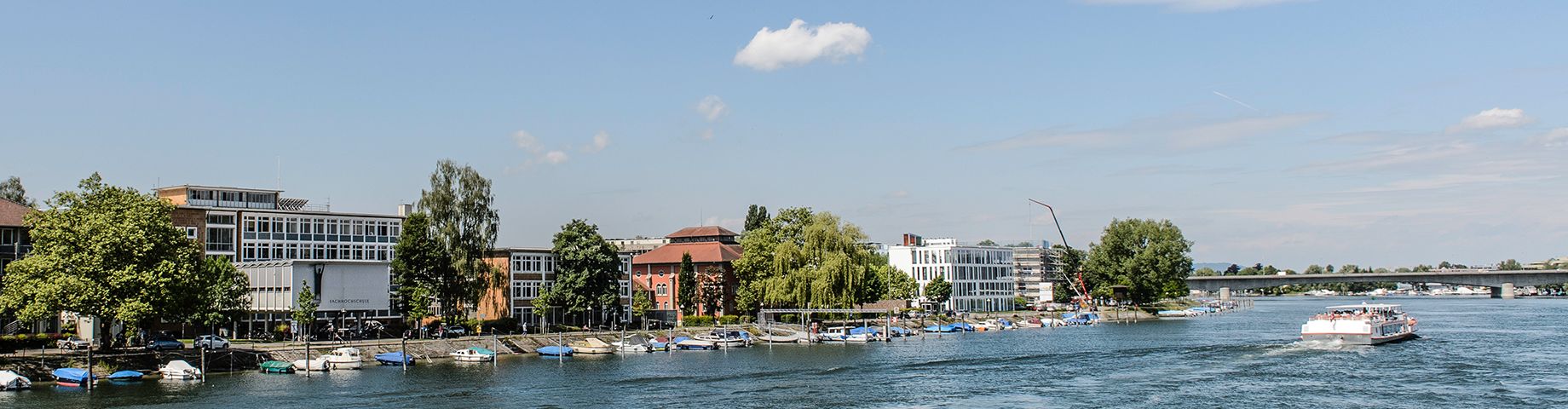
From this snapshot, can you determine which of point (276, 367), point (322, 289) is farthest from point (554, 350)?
point (276, 367)

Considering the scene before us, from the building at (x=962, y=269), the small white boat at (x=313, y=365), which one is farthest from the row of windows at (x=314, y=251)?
the building at (x=962, y=269)

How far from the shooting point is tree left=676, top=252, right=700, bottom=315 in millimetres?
123500

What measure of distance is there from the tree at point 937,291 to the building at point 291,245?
75.5 metres

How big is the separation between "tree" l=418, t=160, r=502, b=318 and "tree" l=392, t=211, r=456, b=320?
689mm

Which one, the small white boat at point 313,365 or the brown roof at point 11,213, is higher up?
the brown roof at point 11,213

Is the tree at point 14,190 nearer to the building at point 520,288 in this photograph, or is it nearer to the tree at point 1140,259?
the building at point 520,288

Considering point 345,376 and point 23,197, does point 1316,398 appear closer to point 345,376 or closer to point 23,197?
point 345,376

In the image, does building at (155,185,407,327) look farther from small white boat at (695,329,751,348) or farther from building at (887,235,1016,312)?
building at (887,235,1016,312)

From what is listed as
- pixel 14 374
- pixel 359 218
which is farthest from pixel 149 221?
pixel 359 218

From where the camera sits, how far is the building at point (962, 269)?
17912 centimetres

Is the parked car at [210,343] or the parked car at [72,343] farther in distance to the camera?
the parked car at [210,343]

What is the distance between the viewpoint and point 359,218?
109500mm

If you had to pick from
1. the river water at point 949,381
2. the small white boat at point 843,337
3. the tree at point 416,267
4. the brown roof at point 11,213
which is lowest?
the river water at point 949,381

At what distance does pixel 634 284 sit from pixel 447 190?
1141 inches
